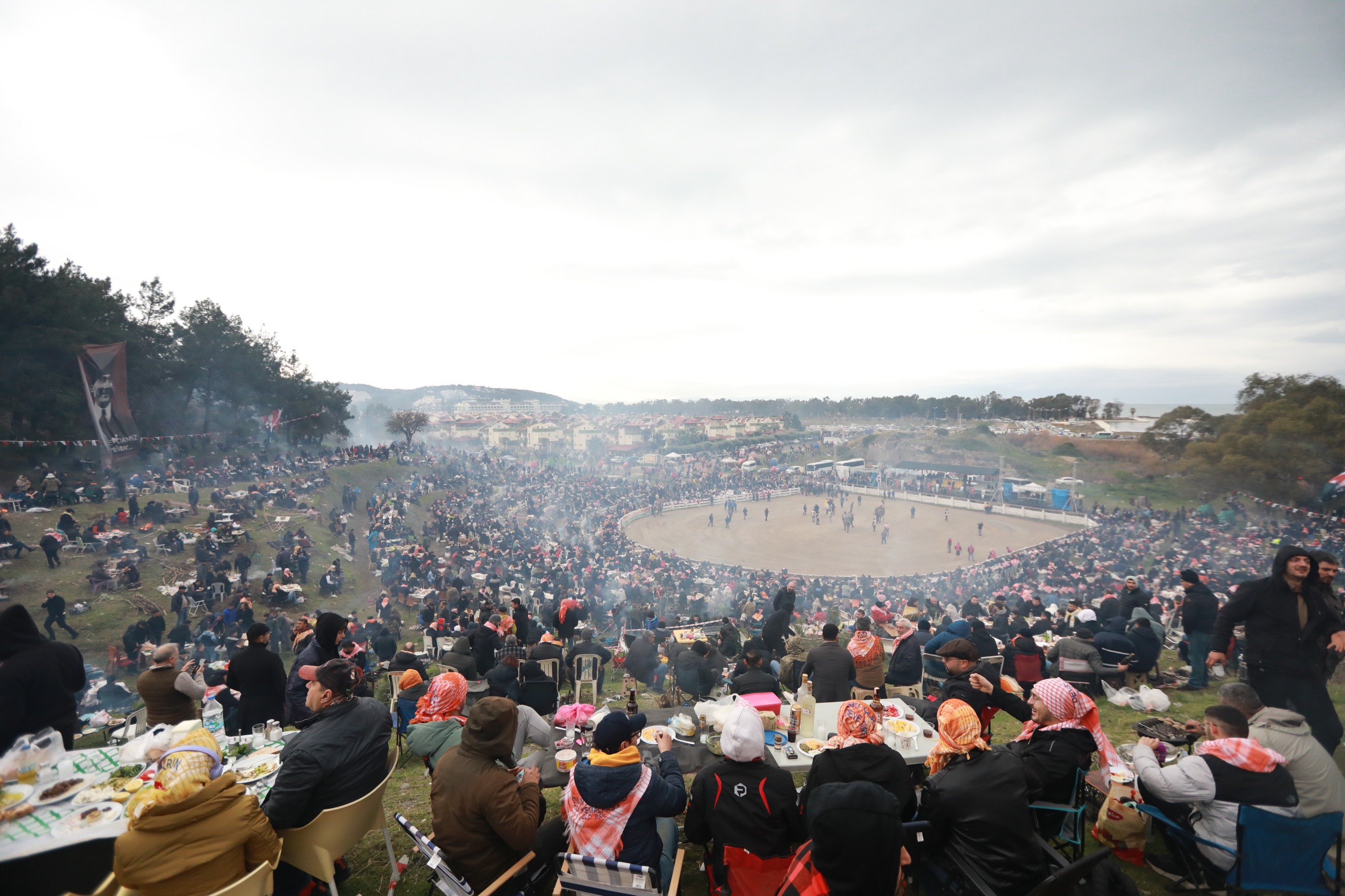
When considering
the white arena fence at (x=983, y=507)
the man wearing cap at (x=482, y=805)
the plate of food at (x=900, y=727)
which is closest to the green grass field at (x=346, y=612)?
the man wearing cap at (x=482, y=805)

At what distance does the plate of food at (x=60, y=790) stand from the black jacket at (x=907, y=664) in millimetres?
6926

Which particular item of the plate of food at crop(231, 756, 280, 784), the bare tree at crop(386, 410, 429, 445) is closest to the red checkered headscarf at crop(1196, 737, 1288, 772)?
the plate of food at crop(231, 756, 280, 784)

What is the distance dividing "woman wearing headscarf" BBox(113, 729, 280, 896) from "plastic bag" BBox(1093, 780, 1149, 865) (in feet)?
17.3

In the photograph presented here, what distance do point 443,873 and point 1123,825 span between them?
14.6ft

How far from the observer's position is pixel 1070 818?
11.6 ft

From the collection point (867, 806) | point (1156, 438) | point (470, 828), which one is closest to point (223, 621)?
point (470, 828)

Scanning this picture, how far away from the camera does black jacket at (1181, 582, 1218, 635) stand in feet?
24.0

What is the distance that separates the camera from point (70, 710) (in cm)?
427

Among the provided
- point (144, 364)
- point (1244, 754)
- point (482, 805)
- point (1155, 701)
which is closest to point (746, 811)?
point (482, 805)

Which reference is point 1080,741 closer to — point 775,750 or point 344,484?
point 775,750

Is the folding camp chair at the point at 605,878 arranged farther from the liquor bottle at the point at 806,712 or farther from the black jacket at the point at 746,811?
the liquor bottle at the point at 806,712

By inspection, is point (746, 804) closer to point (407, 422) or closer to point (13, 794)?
point (13, 794)

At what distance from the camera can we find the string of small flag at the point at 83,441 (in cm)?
1827

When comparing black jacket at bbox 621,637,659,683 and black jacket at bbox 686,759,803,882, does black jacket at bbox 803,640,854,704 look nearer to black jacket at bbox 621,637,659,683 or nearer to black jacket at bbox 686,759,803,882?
black jacket at bbox 686,759,803,882
